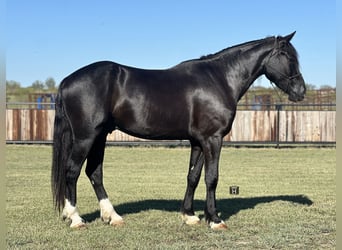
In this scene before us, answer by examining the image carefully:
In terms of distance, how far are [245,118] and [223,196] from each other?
39.5 feet

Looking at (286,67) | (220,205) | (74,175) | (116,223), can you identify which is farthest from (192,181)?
(286,67)

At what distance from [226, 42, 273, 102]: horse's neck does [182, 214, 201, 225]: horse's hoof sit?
1763 millimetres

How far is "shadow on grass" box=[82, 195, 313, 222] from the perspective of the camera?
740 centimetres

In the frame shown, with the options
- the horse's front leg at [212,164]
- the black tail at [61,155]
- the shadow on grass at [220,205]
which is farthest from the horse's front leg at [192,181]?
the black tail at [61,155]

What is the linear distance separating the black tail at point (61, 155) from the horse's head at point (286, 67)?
2.93m

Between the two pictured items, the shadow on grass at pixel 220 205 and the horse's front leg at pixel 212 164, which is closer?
the horse's front leg at pixel 212 164

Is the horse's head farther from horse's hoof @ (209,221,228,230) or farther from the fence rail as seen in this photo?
the fence rail

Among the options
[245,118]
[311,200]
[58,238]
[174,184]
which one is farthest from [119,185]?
[245,118]

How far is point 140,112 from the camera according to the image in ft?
20.9

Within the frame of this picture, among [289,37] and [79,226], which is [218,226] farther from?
[289,37]

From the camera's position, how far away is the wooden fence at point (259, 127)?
20.8m

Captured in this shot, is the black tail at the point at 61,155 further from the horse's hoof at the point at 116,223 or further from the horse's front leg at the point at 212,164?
the horse's front leg at the point at 212,164

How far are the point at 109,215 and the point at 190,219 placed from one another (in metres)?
1.11

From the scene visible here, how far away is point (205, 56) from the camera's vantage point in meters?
6.99
